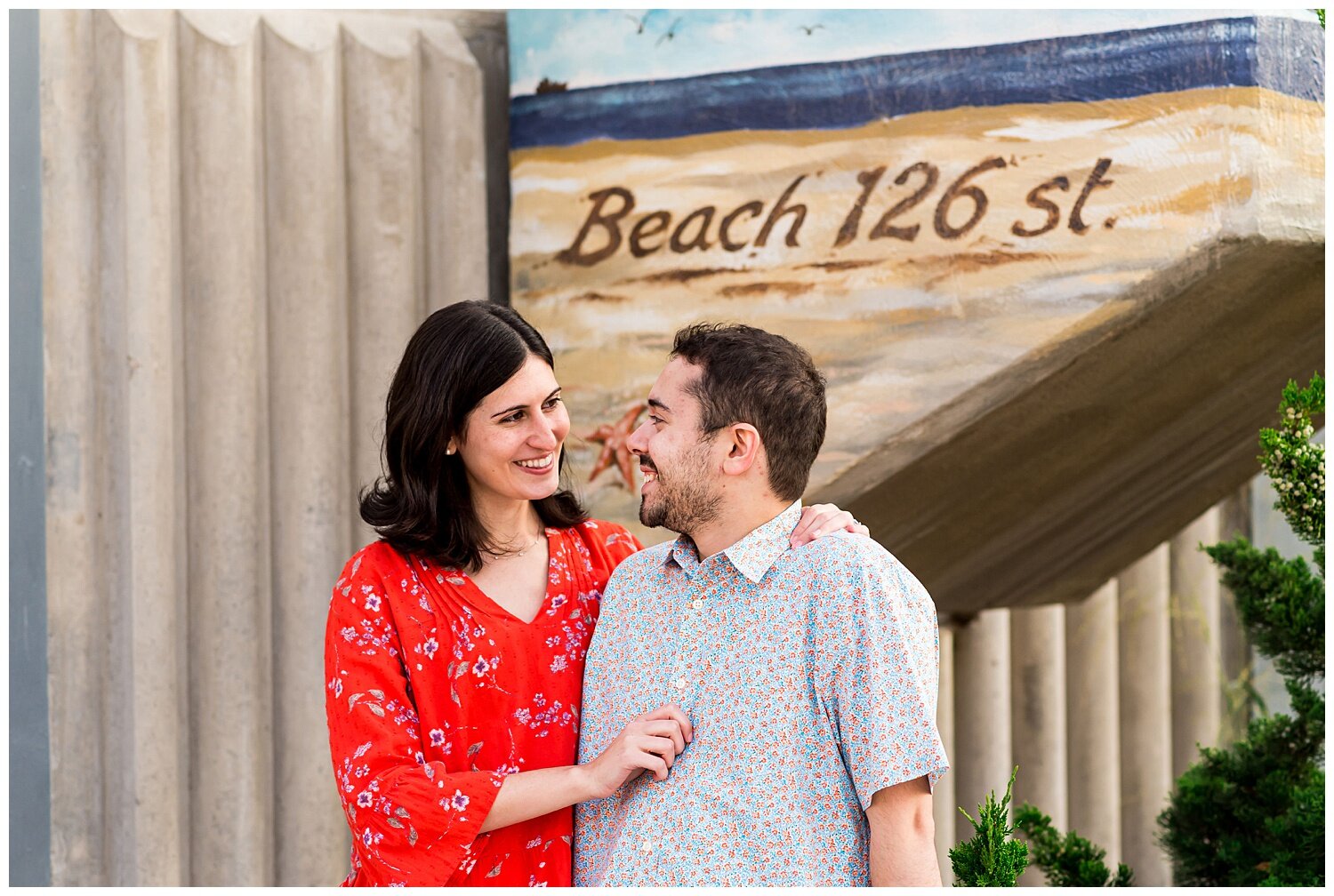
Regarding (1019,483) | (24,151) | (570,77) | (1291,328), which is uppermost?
(570,77)

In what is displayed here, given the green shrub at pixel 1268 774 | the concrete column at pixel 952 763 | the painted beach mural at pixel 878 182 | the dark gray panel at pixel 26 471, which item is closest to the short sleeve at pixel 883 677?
the painted beach mural at pixel 878 182

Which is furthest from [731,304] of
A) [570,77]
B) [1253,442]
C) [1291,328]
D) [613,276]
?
[1253,442]

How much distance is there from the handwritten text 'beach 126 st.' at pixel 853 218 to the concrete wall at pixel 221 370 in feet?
1.05

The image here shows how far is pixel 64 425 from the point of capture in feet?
8.70

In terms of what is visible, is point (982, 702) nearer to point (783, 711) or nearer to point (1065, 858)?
point (1065, 858)

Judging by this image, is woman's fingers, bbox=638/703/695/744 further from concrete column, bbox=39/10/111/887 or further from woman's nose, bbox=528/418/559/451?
concrete column, bbox=39/10/111/887

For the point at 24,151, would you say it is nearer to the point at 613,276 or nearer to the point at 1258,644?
the point at 613,276

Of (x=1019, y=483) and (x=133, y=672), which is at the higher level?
(x=1019, y=483)

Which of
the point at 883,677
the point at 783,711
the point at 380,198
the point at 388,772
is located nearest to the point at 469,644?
the point at 388,772

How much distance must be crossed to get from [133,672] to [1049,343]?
1897mm

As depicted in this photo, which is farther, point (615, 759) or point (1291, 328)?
point (1291, 328)

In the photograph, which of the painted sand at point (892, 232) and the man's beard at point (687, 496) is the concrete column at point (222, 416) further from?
the man's beard at point (687, 496)

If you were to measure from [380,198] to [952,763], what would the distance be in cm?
279

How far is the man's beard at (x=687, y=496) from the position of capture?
1.68 meters
